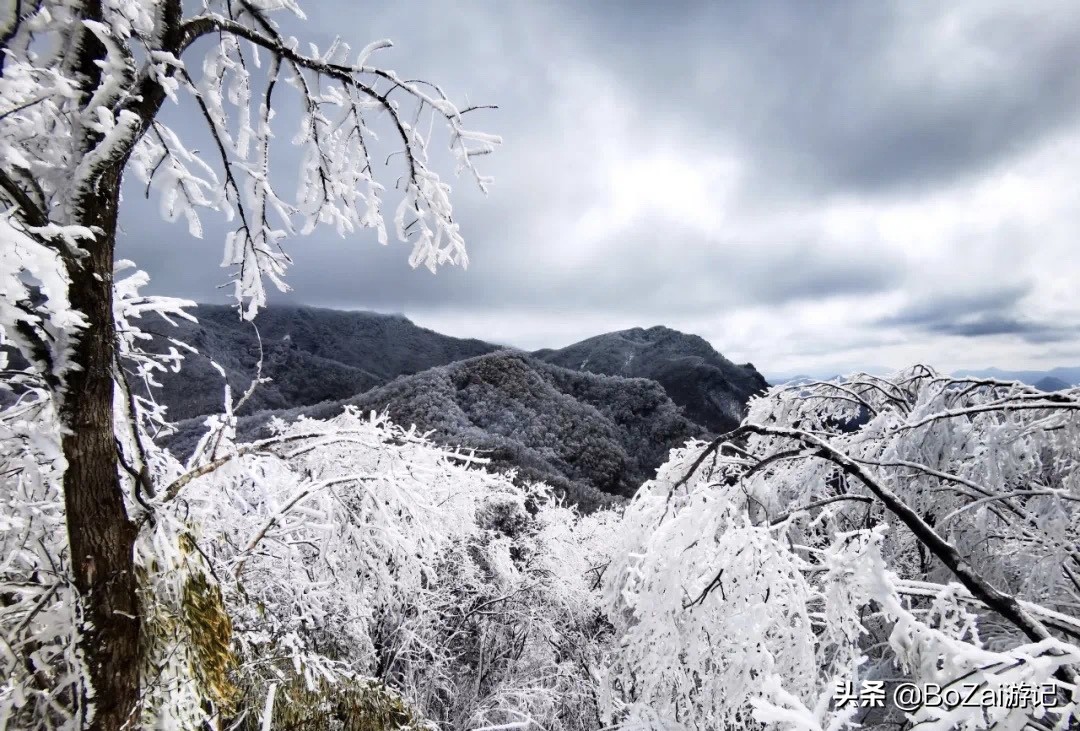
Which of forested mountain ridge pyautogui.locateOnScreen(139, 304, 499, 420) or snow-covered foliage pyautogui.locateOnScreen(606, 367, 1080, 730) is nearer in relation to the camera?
snow-covered foliage pyautogui.locateOnScreen(606, 367, 1080, 730)

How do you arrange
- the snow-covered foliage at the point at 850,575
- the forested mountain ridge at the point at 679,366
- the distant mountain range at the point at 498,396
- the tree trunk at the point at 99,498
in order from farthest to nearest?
the forested mountain ridge at the point at 679,366 < the distant mountain range at the point at 498,396 < the tree trunk at the point at 99,498 < the snow-covered foliage at the point at 850,575

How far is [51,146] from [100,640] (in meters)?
1.75

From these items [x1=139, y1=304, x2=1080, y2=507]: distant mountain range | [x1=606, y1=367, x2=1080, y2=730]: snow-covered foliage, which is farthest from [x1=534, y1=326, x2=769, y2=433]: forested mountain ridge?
[x1=606, y1=367, x2=1080, y2=730]: snow-covered foliage

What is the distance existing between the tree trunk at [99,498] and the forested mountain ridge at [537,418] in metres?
19.8

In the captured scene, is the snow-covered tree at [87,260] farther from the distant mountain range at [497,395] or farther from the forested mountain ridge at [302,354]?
the forested mountain ridge at [302,354]

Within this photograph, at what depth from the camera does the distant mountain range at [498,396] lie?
95.9 ft

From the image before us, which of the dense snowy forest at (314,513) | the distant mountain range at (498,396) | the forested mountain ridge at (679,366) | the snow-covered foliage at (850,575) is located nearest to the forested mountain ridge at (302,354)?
the distant mountain range at (498,396)

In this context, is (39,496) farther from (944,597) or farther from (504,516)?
(504,516)

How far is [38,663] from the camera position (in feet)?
5.76

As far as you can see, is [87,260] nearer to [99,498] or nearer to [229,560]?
[99,498]

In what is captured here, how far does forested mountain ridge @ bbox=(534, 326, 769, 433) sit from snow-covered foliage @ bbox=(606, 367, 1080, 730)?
4930 centimetres

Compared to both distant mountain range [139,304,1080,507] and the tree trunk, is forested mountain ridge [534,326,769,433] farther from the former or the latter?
the tree trunk

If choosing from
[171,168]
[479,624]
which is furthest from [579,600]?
[171,168]

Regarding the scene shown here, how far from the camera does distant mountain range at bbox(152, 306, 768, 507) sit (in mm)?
29234
